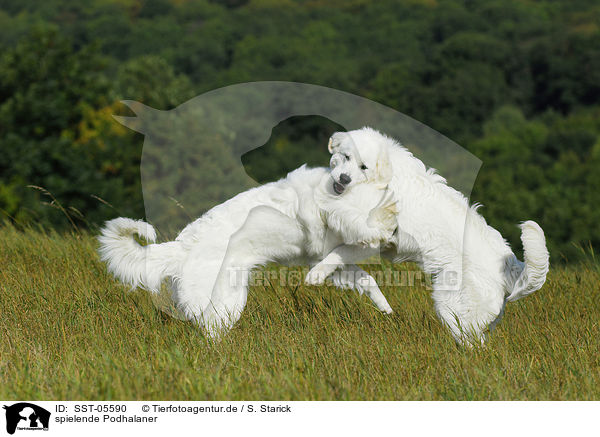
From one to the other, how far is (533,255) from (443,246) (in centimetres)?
65

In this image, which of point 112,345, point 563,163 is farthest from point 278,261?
point 563,163

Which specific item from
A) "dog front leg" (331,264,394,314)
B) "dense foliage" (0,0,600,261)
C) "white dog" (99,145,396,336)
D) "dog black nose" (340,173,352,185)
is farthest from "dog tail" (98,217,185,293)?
"dense foliage" (0,0,600,261)

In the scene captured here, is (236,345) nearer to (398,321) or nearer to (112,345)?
(112,345)

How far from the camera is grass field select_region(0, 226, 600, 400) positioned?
11.7 ft

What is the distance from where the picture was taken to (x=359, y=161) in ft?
14.4

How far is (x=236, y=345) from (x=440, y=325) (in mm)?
1520

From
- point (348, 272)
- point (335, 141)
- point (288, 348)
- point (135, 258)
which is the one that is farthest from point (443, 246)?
point (135, 258)

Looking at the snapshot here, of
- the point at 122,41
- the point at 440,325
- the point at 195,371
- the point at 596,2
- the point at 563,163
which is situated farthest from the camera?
the point at 596,2

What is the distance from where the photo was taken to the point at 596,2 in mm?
→ 65938

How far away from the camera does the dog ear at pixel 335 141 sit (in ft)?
14.7

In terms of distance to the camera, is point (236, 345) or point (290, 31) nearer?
point (236, 345)
